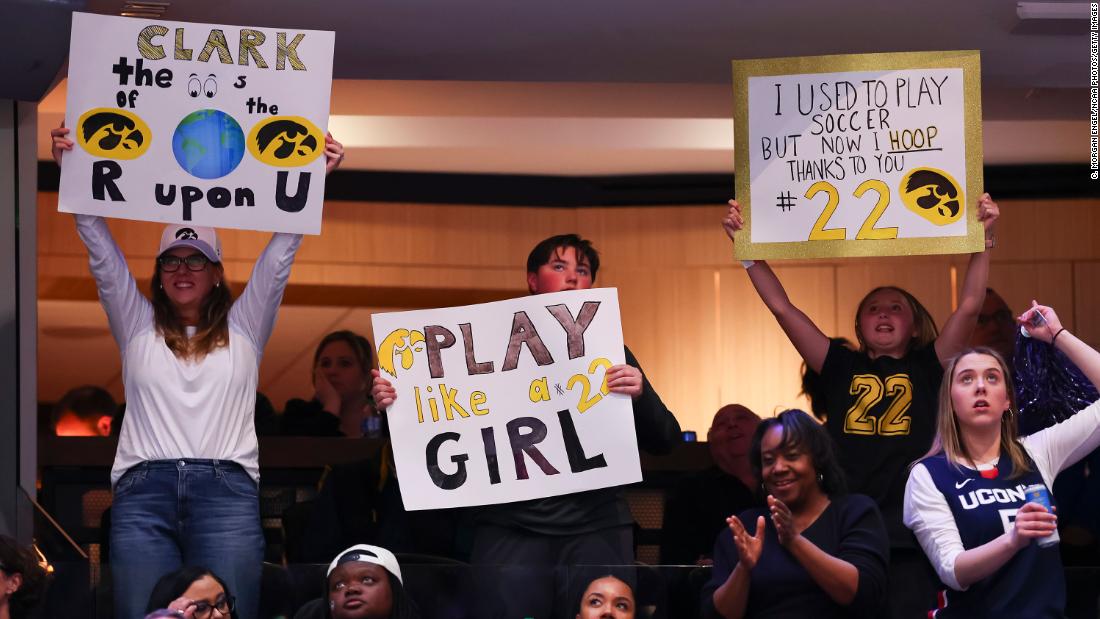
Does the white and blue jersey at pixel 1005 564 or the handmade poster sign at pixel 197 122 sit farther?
the handmade poster sign at pixel 197 122

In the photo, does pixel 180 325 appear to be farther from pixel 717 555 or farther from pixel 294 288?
pixel 294 288

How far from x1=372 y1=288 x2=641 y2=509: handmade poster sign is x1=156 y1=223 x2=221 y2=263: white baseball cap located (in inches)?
19.5

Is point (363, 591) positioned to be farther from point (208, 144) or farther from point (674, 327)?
point (674, 327)

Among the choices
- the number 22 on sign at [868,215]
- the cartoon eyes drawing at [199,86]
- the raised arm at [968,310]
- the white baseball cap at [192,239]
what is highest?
the cartoon eyes drawing at [199,86]

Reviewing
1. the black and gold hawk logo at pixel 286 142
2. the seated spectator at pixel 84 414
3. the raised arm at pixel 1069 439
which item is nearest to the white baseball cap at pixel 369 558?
the black and gold hawk logo at pixel 286 142

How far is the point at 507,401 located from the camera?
14.9 ft

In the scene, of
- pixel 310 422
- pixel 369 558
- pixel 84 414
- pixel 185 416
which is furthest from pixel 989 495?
pixel 84 414

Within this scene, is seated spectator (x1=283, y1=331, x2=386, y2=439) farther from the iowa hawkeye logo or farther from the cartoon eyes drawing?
the cartoon eyes drawing

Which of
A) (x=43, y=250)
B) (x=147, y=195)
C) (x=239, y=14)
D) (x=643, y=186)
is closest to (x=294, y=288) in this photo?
(x=43, y=250)

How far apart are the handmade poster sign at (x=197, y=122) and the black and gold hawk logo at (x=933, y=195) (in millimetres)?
1696

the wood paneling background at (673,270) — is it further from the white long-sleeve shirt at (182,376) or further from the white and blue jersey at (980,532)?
the white and blue jersey at (980,532)

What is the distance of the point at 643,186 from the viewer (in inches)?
342

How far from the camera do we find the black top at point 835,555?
3.99 metres

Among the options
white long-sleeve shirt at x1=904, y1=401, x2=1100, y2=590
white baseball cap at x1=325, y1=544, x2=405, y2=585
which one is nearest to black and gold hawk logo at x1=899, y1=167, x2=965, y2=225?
white long-sleeve shirt at x1=904, y1=401, x2=1100, y2=590
